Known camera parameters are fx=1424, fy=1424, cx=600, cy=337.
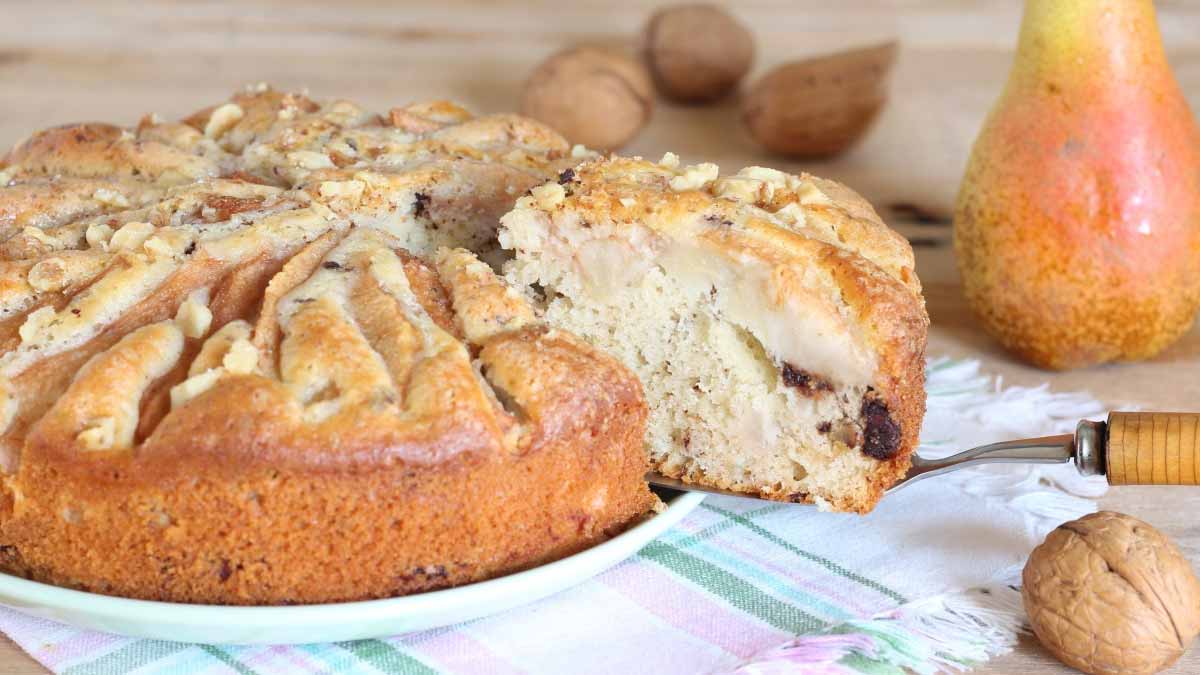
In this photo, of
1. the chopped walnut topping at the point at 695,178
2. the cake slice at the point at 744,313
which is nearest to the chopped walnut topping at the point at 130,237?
the cake slice at the point at 744,313

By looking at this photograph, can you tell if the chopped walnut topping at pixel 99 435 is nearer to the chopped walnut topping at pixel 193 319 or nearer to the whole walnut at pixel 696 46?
the chopped walnut topping at pixel 193 319

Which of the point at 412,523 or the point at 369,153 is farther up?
the point at 369,153

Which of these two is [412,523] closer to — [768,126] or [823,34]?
[768,126]

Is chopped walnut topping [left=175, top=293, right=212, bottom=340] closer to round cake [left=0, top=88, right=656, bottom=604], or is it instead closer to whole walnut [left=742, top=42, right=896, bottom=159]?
round cake [left=0, top=88, right=656, bottom=604]

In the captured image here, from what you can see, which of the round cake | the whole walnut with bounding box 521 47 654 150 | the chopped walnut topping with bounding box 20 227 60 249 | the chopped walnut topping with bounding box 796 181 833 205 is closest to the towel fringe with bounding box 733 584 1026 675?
the round cake

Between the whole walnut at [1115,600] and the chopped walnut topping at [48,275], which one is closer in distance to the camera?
the whole walnut at [1115,600]

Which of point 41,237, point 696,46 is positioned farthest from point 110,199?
point 696,46

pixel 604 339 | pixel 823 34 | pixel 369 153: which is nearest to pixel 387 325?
pixel 604 339
